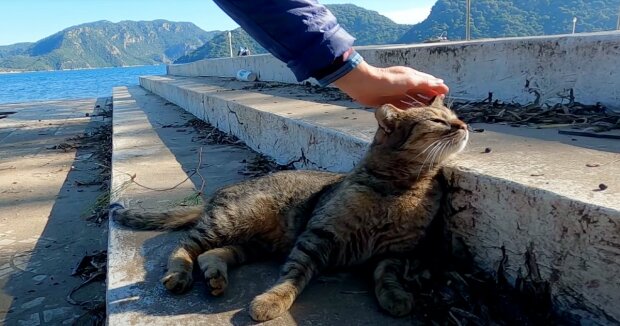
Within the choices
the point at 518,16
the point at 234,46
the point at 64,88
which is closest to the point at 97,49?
the point at 64,88

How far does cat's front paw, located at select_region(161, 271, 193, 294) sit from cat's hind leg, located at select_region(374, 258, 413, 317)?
31.9 inches

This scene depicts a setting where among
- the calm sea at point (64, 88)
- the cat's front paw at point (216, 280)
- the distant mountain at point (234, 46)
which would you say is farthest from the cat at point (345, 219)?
the calm sea at point (64, 88)

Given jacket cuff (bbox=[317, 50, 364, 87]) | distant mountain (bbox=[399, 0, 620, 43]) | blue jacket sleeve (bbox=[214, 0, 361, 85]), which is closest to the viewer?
blue jacket sleeve (bbox=[214, 0, 361, 85])

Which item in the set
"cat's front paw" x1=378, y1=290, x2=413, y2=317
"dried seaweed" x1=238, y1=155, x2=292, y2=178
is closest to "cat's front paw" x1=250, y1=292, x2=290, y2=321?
"cat's front paw" x1=378, y1=290, x2=413, y2=317

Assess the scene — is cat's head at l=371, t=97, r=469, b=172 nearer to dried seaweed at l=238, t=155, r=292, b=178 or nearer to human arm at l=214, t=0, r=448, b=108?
human arm at l=214, t=0, r=448, b=108

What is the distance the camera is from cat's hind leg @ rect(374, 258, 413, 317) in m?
1.82

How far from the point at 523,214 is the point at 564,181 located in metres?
0.19

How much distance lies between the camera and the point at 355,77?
1736 mm

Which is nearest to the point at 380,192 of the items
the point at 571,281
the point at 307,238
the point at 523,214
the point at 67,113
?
the point at 307,238

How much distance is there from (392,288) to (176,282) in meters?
0.91

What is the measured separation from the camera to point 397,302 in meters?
1.82

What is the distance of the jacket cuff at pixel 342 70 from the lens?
5.30ft

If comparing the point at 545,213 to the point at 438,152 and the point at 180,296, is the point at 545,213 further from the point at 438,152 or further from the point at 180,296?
the point at 180,296

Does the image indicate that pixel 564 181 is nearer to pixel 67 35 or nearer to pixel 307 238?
pixel 307 238
